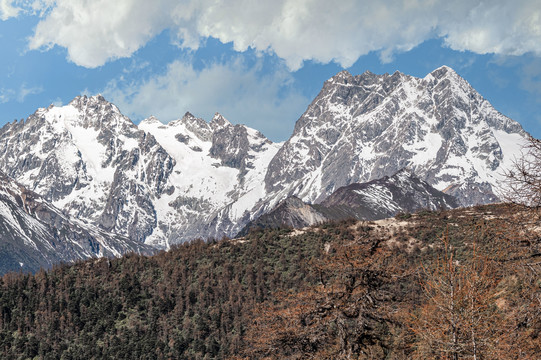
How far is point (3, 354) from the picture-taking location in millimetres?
153375

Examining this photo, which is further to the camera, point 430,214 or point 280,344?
point 430,214

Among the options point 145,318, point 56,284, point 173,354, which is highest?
point 56,284

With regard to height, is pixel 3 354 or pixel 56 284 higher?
pixel 56 284

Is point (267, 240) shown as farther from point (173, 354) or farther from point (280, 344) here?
point (280, 344)

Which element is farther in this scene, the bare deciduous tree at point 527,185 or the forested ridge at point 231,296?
the forested ridge at point 231,296

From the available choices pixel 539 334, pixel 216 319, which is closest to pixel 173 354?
pixel 216 319

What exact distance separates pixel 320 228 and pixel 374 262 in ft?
513

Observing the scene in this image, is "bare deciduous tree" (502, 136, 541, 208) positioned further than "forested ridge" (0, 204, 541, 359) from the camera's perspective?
No

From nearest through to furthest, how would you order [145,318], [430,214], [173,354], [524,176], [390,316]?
1. [524,176]
2. [390,316]
3. [173,354]
4. [145,318]
5. [430,214]

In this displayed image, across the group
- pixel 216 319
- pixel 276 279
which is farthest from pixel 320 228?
pixel 216 319

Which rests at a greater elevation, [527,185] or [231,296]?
[231,296]

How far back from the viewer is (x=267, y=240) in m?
187

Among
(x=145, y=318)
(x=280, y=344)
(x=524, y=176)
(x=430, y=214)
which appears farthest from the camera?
(x=430, y=214)

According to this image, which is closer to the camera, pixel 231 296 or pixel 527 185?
pixel 527 185
